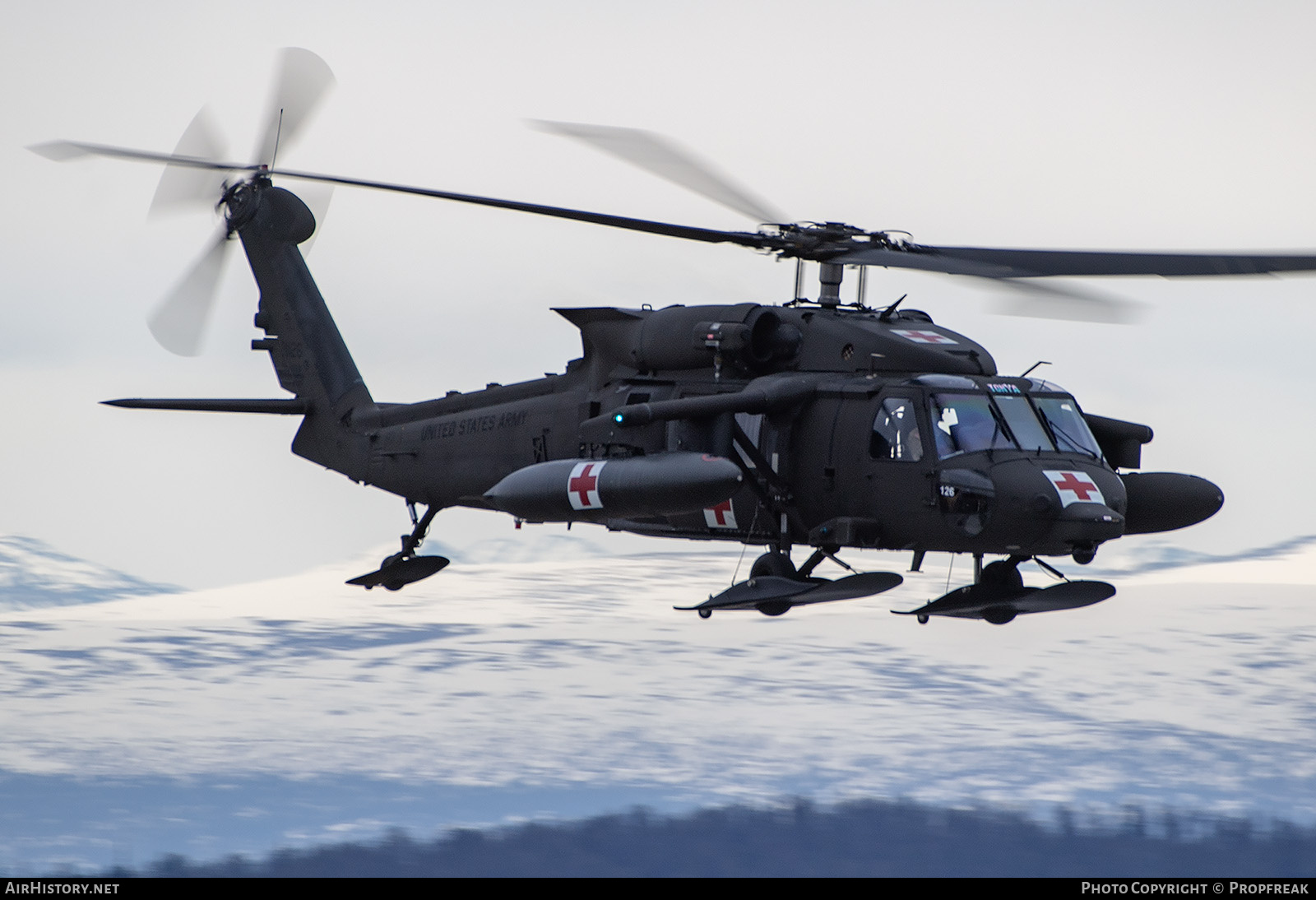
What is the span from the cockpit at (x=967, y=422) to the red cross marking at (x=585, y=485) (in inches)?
113

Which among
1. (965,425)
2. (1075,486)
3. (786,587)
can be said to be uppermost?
(965,425)

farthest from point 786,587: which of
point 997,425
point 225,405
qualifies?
point 225,405

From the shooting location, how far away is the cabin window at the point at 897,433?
50.2 ft

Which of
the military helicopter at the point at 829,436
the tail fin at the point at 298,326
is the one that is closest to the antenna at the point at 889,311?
the military helicopter at the point at 829,436

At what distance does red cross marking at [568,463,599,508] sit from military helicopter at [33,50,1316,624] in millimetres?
25

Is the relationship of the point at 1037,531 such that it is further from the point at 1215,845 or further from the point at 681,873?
the point at 1215,845

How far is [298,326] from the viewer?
22.4 meters

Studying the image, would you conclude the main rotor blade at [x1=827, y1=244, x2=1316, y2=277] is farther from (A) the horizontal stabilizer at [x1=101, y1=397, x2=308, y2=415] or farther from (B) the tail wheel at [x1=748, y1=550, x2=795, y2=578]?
(A) the horizontal stabilizer at [x1=101, y1=397, x2=308, y2=415]

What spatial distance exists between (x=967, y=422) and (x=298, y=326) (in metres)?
11.2

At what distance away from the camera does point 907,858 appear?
425 ft

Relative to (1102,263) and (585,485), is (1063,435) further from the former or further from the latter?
(585,485)

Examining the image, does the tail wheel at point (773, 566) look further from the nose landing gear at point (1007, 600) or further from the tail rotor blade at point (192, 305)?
the tail rotor blade at point (192, 305)

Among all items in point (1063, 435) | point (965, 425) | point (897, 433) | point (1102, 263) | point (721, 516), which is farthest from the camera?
point (721, 516)

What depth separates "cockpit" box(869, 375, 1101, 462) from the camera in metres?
15.2
